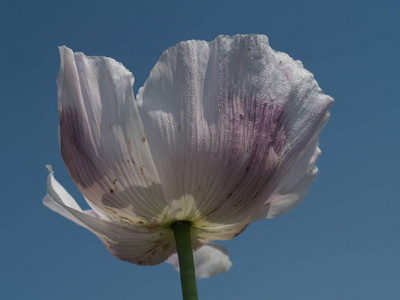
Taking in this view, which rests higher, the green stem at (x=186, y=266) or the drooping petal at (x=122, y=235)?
the drooping petal at (x=122, y=235)

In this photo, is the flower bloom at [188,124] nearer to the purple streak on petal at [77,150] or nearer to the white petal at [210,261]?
the purple streak on petal at [77,150]

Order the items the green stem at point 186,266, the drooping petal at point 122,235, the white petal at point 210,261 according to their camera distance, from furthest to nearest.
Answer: the white petal at point 210,261
the drooping petal at point 122,235
the green stem at point 186,266

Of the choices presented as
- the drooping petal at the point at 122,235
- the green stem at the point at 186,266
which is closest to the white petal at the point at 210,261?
the drooping petal at the point at 122,235

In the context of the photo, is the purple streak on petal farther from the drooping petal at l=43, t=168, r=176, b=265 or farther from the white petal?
the white petal

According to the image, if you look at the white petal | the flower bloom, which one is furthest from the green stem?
the white petal

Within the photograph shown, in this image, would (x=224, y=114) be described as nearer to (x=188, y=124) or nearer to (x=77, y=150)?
(x=188, y=124)
